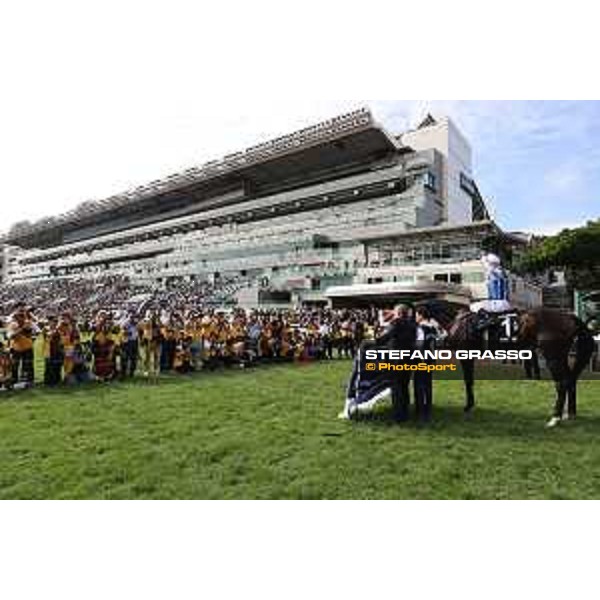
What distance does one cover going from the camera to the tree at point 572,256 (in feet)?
16.2

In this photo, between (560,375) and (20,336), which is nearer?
(560,375)

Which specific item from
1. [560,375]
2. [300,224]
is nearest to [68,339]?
[300,224]

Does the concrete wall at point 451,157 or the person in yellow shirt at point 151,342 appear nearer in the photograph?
the concrete wall at point 451,157

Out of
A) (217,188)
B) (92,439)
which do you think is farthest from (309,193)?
(92,439)

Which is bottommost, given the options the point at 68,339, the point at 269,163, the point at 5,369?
the point at 5,369

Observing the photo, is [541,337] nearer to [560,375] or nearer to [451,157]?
[560,375]

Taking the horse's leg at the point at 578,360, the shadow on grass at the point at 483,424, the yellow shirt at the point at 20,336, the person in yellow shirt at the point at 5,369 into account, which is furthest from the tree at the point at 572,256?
the person in yellow shirt at the point at 5,369

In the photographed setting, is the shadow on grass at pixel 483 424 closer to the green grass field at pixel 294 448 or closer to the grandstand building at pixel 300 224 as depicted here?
the green grass field at pixel 294 448

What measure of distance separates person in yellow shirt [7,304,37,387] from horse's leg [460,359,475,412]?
628 cm

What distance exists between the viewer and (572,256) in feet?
18.2

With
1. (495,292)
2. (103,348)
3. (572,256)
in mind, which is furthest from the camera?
(103,348)

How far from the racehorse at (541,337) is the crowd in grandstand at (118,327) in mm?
2012

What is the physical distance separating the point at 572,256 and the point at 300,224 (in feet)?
14.2

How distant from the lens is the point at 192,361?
10.2 m
